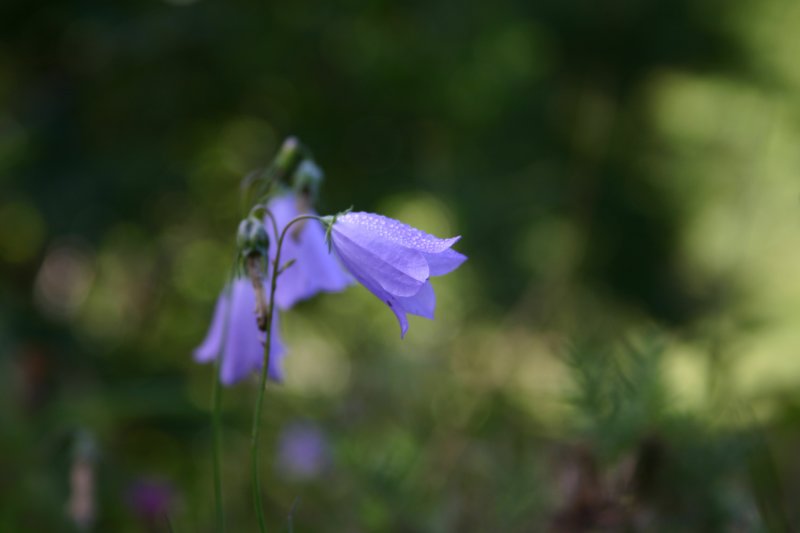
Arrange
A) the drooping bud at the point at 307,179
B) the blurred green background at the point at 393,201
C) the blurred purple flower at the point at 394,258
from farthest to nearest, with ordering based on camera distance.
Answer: the blurred green background at the point at 393,201
the drooping bud at the point at 307,179
the blurred purple flower at the point at 394,258

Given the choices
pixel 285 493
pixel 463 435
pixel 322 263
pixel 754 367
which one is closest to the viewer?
pixel 322 263

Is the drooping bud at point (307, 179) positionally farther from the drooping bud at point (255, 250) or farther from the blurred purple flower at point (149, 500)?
the blurred purple flower at point (149, 500)

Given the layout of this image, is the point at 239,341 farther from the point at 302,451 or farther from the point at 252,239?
the point at 302,451

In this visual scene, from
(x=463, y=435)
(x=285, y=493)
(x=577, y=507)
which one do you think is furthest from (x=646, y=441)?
(x=285, y=493)

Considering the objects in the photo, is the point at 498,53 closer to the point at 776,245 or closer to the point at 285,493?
the point at 776,245

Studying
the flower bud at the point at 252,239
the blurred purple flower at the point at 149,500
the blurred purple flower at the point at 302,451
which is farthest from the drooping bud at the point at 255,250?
the blurred purple flower at the point at 302,451

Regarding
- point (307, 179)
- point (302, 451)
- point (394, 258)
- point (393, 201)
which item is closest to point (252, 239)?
point (394, 258)
